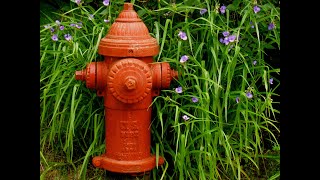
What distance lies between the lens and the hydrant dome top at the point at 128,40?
275 centimetres

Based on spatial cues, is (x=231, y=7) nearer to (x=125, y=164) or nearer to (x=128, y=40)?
(x=128, y=40)

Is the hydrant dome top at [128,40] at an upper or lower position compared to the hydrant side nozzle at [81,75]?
upper

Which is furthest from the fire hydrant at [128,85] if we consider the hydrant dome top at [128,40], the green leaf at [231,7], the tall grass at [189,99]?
the green leaf at [231,7]

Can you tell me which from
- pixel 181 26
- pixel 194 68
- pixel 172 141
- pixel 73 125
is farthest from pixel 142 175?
pixel 181 26

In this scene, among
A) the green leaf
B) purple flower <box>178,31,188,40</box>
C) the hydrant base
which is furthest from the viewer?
the green leaf

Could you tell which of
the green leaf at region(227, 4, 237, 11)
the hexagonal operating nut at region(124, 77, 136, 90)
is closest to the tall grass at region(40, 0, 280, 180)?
the green leaf at region(227, 4, 237, 11)

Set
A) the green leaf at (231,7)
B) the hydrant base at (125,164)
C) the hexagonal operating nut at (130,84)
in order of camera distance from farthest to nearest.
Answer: the green leaf at (231,7) < the hydrant base at (125,164) < the hexagonal operating nut at (130,84)

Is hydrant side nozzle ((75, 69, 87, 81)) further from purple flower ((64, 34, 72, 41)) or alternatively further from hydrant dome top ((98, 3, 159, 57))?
purple flower ((64, 34, 72, 41))

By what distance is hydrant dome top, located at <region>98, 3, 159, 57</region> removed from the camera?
2.75 m

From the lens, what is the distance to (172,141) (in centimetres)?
310

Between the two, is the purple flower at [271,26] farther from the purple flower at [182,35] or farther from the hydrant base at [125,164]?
the hydrant base at [125,164]

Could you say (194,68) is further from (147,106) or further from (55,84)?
(55,84)

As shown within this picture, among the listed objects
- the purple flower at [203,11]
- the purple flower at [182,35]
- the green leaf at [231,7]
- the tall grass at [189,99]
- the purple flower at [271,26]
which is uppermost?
the green leaf at [231,7]

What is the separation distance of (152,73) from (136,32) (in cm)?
24
